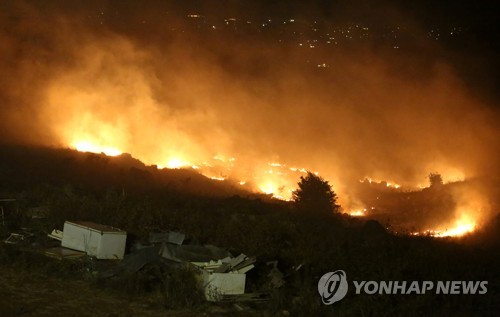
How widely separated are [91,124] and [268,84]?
16912mm

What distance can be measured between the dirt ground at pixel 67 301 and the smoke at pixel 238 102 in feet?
64.1

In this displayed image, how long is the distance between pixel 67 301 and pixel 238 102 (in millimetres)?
32227

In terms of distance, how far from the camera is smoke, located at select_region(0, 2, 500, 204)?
28.8 metres

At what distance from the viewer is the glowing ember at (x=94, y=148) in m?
26.0

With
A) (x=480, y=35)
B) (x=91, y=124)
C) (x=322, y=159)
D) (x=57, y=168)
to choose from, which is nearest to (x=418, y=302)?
(x=57, y=168)

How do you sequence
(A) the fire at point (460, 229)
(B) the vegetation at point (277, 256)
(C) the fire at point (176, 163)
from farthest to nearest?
1. (C) the fire at point (176, 163)
2. (A) the fire at point (460, 229)
3. (B) the vegetation at point (277, 256)

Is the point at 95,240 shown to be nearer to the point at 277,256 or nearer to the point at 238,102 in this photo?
the point at 277,256

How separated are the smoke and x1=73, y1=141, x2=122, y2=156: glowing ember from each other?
0.96 feet

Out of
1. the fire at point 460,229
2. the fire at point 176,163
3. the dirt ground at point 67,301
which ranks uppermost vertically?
the fire at point 176,163

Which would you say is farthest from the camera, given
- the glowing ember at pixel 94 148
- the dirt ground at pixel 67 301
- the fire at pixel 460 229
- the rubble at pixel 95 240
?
the glowing ember at pixel 94 148

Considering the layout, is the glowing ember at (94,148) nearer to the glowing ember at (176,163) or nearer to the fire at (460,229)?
the glowing ember at (176,163)

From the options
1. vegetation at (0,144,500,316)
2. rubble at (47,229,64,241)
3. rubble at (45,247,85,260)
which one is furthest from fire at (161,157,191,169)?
rubble at (45,247,85,260)

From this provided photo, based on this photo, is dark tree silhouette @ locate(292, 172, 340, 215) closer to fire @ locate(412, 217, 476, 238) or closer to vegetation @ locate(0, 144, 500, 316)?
vegetation @ locate(0, 144, 500, 316)

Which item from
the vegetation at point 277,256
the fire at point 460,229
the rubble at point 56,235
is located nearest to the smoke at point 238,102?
the fire at point 460,229
